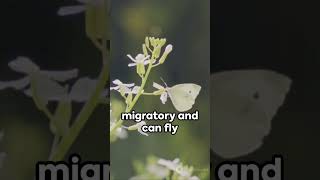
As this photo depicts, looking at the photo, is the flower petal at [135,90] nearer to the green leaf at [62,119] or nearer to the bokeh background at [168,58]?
the bokeh background at [168,58]

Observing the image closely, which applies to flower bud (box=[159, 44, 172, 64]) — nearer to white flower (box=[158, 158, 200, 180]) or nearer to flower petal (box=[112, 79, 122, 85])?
flower petal (box=[112, 79, 122, 85])

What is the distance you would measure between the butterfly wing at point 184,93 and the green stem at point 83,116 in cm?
57

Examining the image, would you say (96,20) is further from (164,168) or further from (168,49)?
(164,168)

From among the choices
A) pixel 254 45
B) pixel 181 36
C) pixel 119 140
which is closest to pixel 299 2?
pixel 254 45

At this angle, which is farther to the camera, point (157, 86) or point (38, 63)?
point (38, 63)

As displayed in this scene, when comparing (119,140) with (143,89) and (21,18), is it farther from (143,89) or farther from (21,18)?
(21,18)

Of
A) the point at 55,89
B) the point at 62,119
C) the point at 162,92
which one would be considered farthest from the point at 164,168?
the point at 55,89

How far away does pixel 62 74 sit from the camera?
3.16m

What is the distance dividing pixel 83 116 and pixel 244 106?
0.93m

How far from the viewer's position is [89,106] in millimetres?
3154

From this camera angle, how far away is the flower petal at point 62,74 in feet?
10.3

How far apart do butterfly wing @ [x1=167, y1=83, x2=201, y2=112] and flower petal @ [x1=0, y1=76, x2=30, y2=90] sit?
36.1 inches

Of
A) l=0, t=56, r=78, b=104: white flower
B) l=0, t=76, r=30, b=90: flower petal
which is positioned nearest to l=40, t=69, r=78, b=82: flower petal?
l=0, t=56, r=78, b=104: white flower

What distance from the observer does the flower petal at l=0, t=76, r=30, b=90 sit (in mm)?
3118
